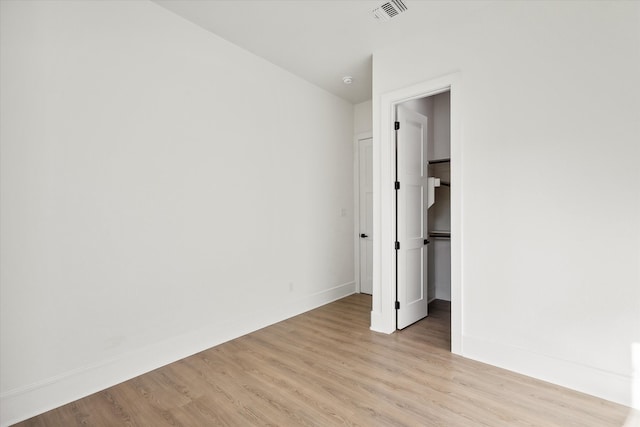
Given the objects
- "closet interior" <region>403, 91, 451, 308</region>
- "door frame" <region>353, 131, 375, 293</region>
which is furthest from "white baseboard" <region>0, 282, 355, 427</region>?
"closet interior" <region>403, 91, 451, 308</region>

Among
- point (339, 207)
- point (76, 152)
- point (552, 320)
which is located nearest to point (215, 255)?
point (76, 152)

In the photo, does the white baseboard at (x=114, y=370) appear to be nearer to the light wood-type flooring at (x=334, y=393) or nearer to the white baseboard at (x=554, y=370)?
the light wood-type flooring at (x=334, y=393)

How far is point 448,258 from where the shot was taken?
15.0 ft

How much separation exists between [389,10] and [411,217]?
204 centimetres

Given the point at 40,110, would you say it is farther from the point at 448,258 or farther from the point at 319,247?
the point at 448,258

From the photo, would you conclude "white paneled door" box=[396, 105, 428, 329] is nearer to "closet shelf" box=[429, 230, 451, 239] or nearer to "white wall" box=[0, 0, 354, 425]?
"closet shelf" box=[429, 230, 451, 239]

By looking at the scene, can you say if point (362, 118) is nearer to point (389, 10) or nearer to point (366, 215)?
point (366, 215)

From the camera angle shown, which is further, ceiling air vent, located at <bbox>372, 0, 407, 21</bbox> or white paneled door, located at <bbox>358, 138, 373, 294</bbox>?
white paneled door, located at <bbox>358, 138, 373, 294</bbox>

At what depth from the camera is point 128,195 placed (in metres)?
2.51

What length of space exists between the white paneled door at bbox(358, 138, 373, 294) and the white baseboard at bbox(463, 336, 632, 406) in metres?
2.21

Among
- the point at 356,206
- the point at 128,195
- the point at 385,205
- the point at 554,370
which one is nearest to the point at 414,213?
the point at 385,205

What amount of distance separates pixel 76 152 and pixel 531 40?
3.54 meters

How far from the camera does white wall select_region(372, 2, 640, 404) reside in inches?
83.4

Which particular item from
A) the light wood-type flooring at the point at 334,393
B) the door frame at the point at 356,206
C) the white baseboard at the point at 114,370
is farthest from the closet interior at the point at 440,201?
the white baseboard at the point at 114,370
